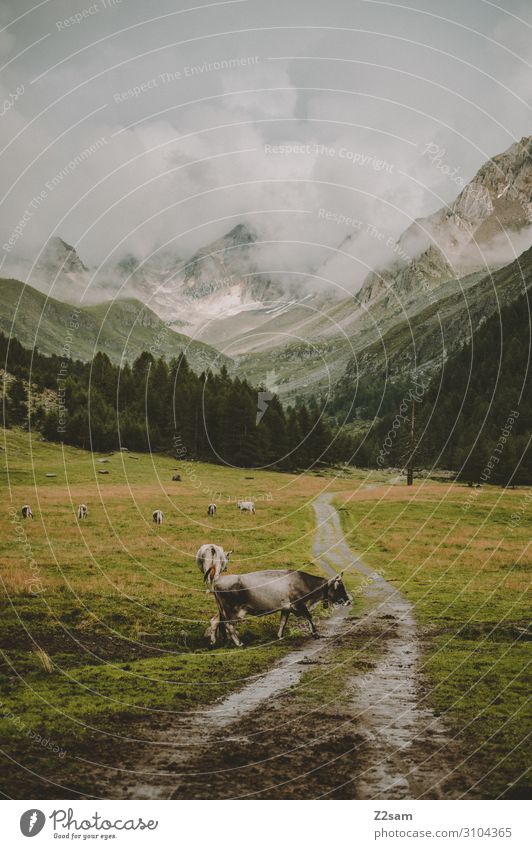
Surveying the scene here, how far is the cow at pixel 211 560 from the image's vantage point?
73.0ft

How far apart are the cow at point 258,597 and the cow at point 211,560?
10.2 feet

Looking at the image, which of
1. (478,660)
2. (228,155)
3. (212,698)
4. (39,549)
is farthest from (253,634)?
(228,155)

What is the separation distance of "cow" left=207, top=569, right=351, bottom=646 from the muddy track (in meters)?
2.38

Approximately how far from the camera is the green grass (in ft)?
43.9

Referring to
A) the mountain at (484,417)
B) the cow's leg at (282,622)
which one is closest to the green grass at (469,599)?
the cow's leg at (282,622)

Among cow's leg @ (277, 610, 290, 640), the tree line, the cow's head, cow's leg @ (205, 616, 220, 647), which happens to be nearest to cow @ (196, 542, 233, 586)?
cow's leg @ (205, 616, 220, 647)

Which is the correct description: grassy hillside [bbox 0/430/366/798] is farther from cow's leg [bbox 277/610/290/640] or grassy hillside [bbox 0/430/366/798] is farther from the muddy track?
the muddy track

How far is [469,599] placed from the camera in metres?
25.2

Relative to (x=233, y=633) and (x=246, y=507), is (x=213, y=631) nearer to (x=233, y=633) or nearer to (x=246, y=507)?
(x=233, y=633)

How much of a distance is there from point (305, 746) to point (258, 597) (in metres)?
6.13

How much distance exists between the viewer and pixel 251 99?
1155 inches

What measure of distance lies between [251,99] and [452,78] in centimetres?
1028

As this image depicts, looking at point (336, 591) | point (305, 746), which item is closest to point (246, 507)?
point (336, 591)

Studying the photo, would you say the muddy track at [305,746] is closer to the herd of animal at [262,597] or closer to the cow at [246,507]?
the herd of animal at [262,597]
